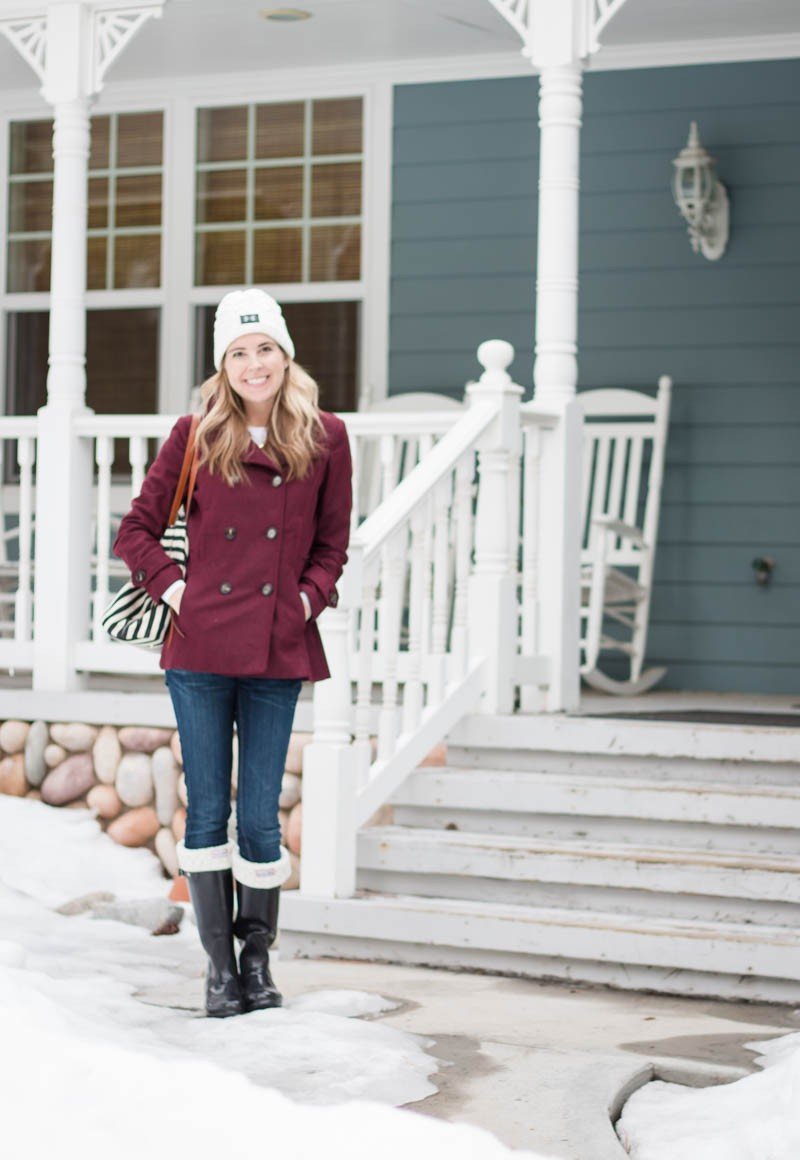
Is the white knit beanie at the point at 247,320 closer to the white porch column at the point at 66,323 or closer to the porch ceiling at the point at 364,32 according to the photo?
the white porch column at the point at 66,323

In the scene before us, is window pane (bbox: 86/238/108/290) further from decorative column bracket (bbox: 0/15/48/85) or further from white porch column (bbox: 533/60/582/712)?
white porch column (bbox: 533/60/582/712)

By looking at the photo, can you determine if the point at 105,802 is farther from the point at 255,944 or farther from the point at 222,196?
the point at 222,196

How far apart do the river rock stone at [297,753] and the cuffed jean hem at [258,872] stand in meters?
2.11

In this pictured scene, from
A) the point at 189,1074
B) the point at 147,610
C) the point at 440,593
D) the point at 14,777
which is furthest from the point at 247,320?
the point at 14,777

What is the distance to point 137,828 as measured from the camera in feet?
20.1

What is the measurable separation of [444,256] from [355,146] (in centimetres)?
66

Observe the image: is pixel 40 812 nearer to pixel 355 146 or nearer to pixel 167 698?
pixel 167 698

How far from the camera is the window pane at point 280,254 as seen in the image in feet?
26.3

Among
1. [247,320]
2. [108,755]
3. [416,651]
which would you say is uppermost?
[247,320]

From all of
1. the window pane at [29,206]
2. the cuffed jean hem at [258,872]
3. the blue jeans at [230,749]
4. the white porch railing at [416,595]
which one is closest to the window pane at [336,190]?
the window pane at [29,206]

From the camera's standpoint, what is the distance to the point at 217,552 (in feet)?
11.7

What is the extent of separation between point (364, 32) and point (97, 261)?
1.75m

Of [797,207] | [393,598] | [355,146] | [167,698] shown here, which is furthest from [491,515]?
[355,146]

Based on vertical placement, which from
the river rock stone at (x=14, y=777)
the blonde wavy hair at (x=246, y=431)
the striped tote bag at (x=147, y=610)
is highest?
the blonde wavy hair at (x=246, y=431)
